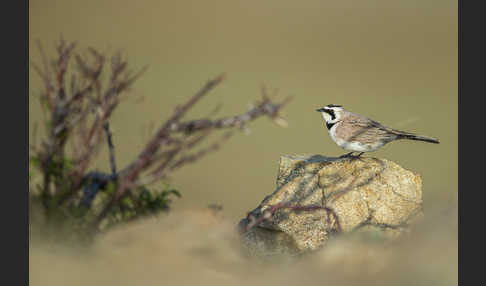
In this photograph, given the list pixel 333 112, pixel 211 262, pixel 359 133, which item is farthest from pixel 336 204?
pixel 211 262

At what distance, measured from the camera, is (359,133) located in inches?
267

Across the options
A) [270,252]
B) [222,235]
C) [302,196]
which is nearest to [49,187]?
[222,235]

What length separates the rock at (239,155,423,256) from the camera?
6.55 meters

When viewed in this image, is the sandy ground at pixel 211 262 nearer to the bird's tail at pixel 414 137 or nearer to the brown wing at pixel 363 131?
the bird's tail at pixel 414 137

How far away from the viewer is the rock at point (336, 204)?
6.55 m

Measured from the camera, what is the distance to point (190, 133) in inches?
177

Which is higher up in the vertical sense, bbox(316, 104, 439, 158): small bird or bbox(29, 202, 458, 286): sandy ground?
bbox(316, 104, 439, 158): small bird

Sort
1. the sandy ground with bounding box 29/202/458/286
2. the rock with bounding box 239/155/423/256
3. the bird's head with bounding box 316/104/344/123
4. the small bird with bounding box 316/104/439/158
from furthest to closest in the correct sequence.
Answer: the bird's head with bounding box 316/104/344/123 → the small bird with bounding box 316/104/439/158 → the rock with bounding box 239/155/423/256 → the sandy ground with bounding box 29/202/458/286

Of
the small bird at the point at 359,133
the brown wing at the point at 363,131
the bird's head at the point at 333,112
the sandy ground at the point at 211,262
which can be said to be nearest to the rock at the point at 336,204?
the small bird at the point at 359,133

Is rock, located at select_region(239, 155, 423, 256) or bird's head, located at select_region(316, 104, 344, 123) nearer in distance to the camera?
rock, located at select_region(239, 155, 423, 256)

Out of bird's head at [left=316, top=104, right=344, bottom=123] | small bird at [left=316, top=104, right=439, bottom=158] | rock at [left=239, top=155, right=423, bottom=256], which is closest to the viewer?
rock at [left=239, top=155, right=423, bottom=256]

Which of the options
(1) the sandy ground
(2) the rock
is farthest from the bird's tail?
(1) the sandy ground

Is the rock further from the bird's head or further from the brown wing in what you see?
the bird's head

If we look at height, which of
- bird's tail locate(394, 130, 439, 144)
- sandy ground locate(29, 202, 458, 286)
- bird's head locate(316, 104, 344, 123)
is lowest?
sandy ground locate(29, 202, 458, 286)
